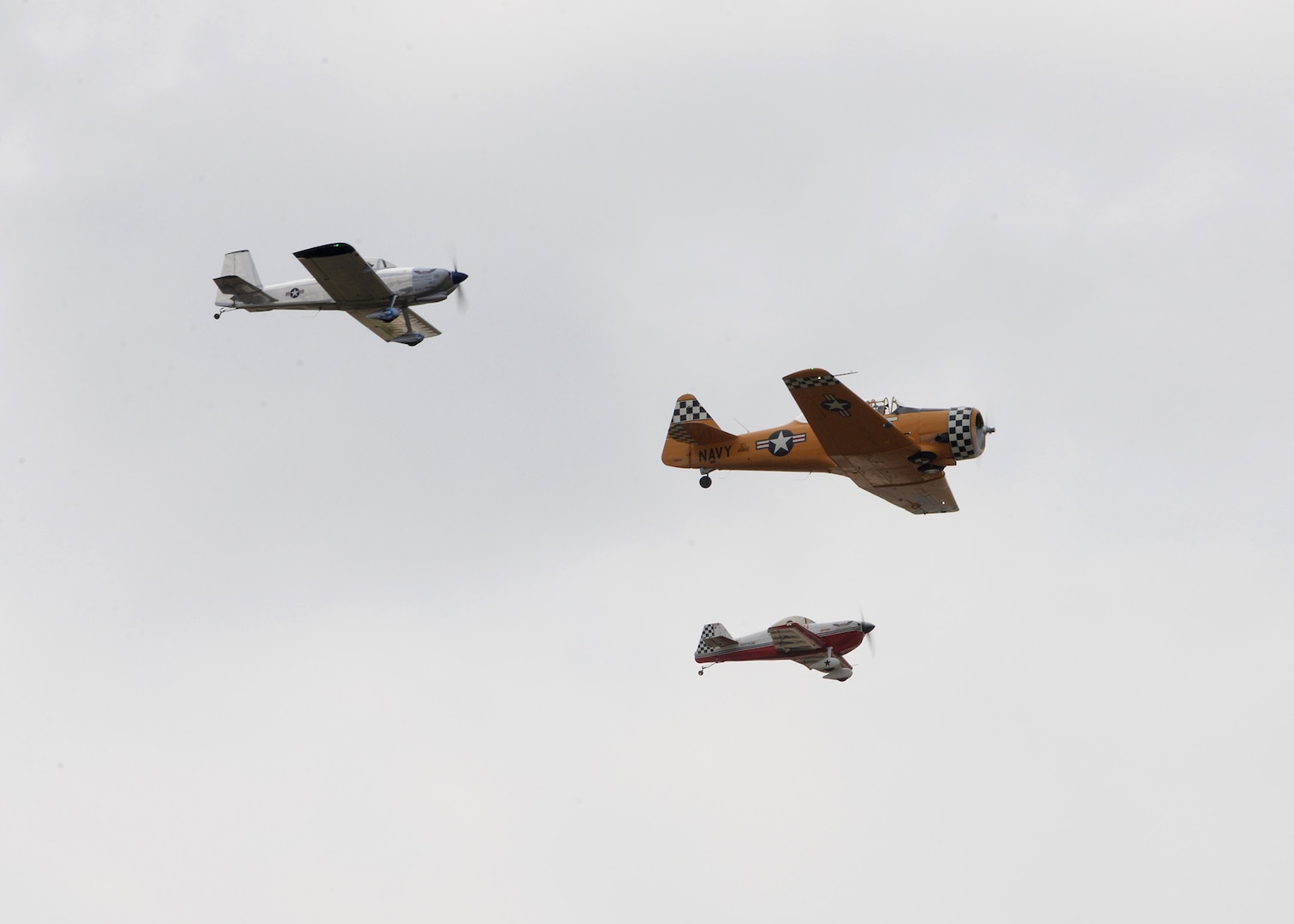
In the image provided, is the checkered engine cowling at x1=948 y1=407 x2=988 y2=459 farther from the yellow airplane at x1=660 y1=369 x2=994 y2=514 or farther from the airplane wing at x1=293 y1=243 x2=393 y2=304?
the airplane wing at x1=293 y1=243 x2=393 y2=304

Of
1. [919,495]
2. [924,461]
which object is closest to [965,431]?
[924,461]

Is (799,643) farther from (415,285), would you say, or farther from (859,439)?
(415,285)

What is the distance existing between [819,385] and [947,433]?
387 cm

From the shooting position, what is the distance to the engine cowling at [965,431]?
3441 centimetres

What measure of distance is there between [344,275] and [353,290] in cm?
85

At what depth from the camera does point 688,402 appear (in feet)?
135

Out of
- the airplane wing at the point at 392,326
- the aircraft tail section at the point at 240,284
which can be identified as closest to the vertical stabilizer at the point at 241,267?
the aircraft tail section at the point at 240,284

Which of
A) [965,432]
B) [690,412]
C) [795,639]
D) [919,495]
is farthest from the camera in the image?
[795,639]

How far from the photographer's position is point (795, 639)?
49031 millimetres

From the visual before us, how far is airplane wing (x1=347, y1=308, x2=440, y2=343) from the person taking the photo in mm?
40531

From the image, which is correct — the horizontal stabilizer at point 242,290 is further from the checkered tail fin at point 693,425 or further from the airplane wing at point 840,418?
the airplane wing at point 840,418

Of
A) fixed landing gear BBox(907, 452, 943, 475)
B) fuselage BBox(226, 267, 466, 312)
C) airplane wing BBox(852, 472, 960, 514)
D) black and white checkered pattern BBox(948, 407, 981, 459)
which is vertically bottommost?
airplane wing BBox(852, 472, 960, 514)

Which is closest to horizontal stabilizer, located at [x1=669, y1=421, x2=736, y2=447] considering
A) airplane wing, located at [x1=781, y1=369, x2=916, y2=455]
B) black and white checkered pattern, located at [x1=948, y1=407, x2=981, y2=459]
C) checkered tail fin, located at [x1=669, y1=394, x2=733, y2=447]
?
checkered tail fin, located at [x1=669, y1=394, x2=733, y2=447]

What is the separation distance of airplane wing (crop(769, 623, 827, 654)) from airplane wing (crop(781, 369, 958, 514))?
12.0 metres
